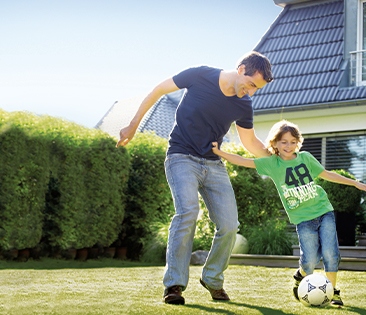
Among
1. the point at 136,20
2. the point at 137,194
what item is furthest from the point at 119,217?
the point at 136,20

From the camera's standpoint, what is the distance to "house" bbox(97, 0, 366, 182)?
9.09 metres

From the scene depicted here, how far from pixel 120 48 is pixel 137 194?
4.23 meters

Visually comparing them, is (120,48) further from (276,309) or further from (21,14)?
(276,309)

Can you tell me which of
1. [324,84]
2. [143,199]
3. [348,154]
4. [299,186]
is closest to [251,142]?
[299,186]

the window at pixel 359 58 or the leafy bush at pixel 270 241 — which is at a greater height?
the window at pixel 359 58

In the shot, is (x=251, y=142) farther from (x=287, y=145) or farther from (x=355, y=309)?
(x=355, y=309)

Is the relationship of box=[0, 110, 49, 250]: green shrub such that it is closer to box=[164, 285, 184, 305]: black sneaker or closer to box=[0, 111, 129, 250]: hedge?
box=[0, 111, 129, 250]: hedge

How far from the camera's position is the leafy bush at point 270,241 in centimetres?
734

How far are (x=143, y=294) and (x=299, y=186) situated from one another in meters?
1.49

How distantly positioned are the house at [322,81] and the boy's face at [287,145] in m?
5.56

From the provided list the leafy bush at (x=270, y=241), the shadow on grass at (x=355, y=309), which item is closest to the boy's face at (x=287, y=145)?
the shadow on grass at (x=355, y=309)

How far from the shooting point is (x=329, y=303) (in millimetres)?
3234

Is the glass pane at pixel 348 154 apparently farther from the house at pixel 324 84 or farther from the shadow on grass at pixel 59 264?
the shadow on grass at pixel 59 264

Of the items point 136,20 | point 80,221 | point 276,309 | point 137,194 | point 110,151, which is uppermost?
point 136,20
